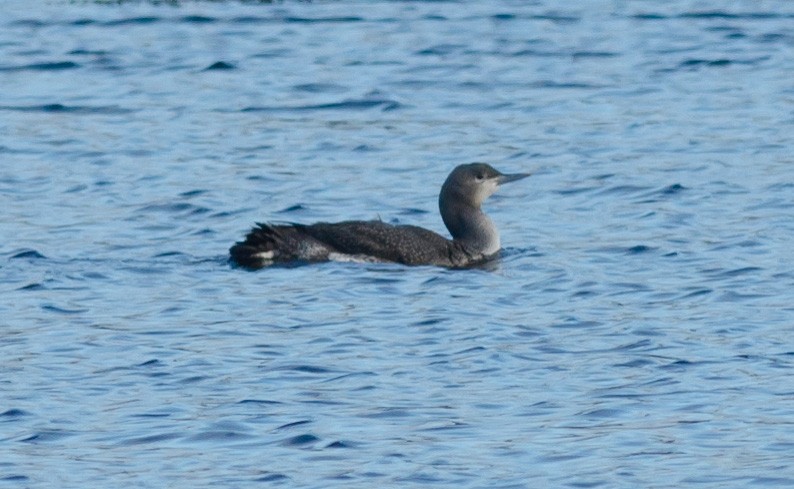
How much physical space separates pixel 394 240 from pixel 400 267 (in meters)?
0.18

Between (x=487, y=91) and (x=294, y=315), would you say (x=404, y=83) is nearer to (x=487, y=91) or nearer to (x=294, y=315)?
(x=487, y=91)

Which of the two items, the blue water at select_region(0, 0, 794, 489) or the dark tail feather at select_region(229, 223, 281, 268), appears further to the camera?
the dark tail feather at select_region(229, 223, 281, 268)

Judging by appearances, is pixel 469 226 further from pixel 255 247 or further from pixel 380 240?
pixel 255 247

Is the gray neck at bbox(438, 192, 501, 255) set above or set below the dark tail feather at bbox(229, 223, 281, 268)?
below

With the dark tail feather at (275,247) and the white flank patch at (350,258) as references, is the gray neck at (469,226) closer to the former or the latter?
the white flank patch at (350,258)

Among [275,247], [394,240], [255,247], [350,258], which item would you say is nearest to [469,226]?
[394,240]

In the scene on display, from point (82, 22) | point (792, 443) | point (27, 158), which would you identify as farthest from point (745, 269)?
point (82, 22)

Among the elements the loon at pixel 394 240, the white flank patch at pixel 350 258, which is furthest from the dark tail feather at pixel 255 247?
the white flank patch at pixel 350 258

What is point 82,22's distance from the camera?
2477 cm

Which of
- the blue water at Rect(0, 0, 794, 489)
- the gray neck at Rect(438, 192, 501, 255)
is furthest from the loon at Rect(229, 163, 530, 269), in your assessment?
the blue water at Rect(0, 0, 794, 489)

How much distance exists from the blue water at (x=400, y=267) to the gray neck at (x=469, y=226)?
10.7 inches

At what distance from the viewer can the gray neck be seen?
13.4 meters

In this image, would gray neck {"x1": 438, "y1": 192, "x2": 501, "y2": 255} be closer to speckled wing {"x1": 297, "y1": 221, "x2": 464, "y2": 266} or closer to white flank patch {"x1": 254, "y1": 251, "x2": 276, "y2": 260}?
speckled wing {"x1": 297, "y1": 221, "x2": 464, "y2": 266}

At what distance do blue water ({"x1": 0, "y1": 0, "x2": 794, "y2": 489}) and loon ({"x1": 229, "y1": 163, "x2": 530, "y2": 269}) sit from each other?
0.15m
